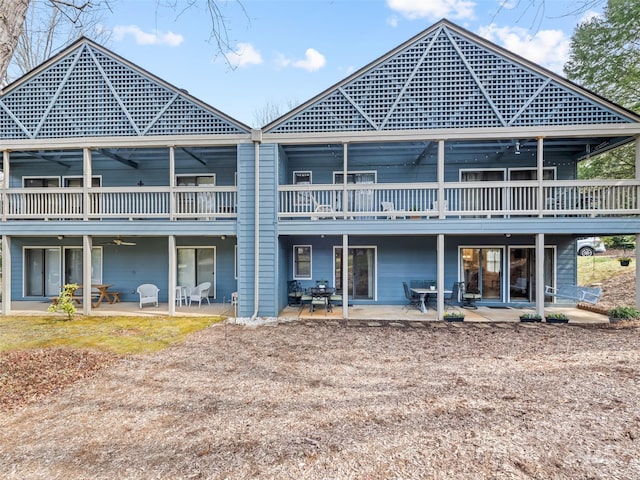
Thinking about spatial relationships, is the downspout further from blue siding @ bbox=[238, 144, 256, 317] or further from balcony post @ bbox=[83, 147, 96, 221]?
balcony post @ bbox=[83, 147, 96, 221]

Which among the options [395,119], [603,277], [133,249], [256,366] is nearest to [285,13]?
[395,119]

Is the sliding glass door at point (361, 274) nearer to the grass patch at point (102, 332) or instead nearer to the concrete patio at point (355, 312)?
the concrete patio at point (355, 312)

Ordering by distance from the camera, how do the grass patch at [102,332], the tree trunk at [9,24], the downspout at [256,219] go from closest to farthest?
the tree trunk at [9,24]
the grass patch at [102,332]
the downspout at [256,219]

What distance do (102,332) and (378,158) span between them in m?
10.4

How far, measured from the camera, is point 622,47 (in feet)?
43.2

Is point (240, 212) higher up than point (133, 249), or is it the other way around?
point (240, 212)

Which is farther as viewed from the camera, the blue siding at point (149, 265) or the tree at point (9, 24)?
the blue siding at point (149, 265)

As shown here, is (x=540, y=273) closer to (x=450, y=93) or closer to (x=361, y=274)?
(x=361, y=274)

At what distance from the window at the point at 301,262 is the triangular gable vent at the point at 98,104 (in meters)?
4.79

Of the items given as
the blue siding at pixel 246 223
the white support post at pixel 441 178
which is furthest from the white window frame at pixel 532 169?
the blue siding at pixel 246 223

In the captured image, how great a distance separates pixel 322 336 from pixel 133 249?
29.4 feet

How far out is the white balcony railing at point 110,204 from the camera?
9797 millimetres

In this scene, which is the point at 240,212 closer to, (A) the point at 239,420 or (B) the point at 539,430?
(A) the point at 239,420

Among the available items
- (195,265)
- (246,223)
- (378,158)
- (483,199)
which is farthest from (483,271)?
(195,265)
